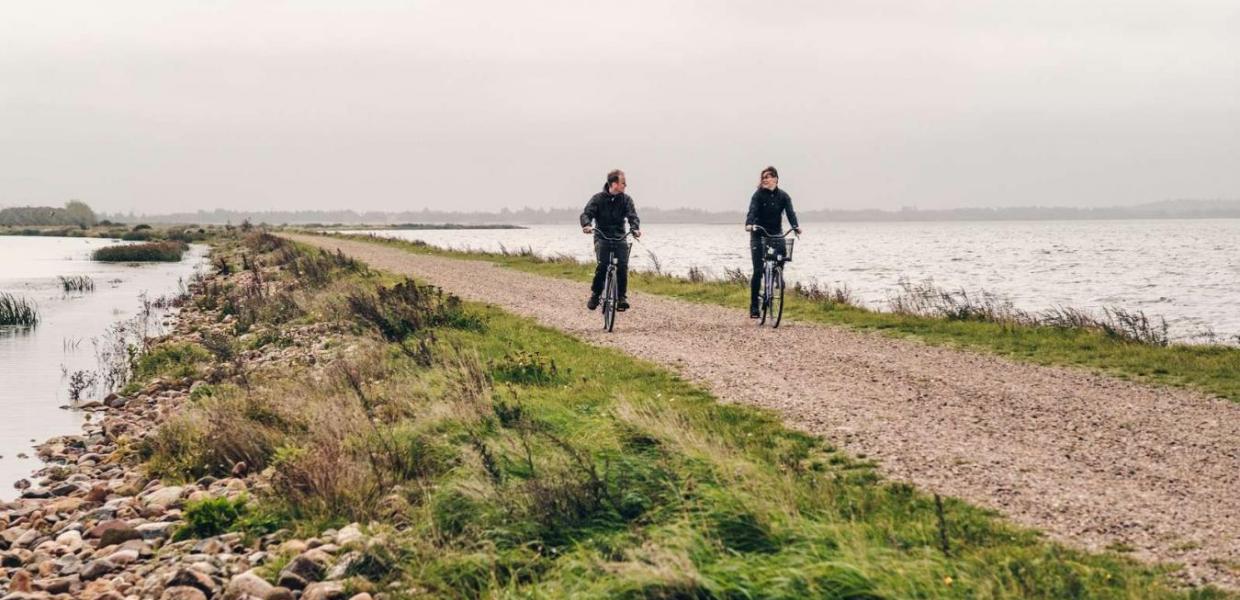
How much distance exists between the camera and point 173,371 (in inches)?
742

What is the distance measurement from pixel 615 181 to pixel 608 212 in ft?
1.92

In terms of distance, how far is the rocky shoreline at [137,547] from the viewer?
7.23m

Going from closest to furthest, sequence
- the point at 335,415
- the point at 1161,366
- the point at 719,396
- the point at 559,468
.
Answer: the point at 559,468 < the point at 335,415 < the point at 719,396 < the point at 1161,366

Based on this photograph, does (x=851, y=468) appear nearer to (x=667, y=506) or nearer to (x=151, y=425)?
(x=667, y=506)

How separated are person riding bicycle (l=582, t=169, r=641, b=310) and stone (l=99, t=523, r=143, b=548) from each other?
9636 mm

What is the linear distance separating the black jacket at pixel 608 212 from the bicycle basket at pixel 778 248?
275 centimetres

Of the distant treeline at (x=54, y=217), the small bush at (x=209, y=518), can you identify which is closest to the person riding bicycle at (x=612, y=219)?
the small bush at (x=209, y=518)

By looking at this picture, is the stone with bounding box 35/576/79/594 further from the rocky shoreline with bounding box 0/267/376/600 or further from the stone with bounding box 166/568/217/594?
the stone with bounding box 166/568/217/594

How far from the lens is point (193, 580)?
7.30 m

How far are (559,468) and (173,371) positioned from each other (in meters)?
13.5

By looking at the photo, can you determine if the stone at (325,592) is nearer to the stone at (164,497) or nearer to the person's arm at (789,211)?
the stone at (164,497)

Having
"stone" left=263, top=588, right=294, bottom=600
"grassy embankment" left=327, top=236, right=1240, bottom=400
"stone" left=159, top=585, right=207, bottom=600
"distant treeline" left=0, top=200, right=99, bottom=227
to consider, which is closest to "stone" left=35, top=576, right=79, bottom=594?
"stone" left=159, top=585, right=207, bottom=600

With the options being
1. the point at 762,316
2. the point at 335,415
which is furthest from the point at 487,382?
the point at 762,316

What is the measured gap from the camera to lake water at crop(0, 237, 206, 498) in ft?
50.1
